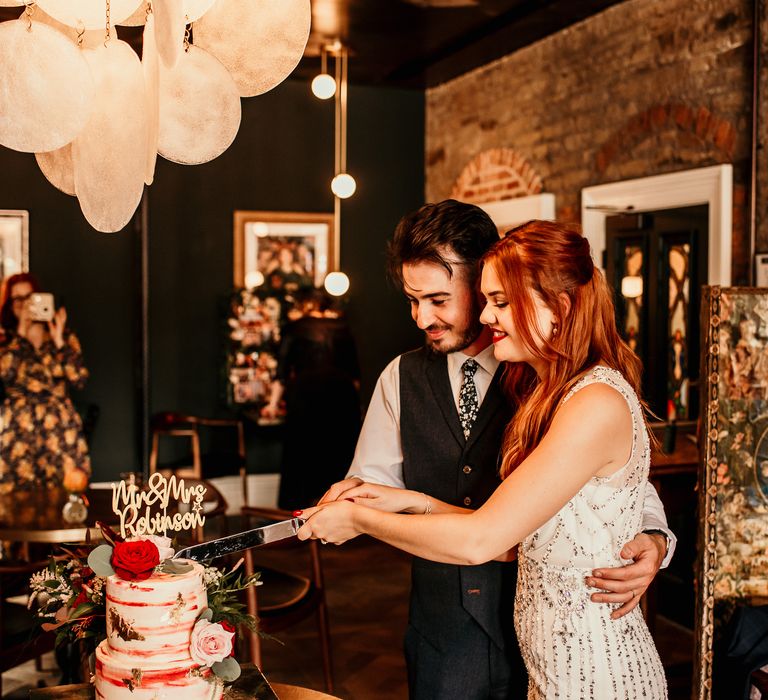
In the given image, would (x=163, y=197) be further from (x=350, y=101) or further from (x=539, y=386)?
(x=539, y=386)

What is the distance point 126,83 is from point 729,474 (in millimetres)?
2158

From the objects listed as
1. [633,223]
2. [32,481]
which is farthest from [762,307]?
[32,481]

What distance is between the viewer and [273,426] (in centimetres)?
748

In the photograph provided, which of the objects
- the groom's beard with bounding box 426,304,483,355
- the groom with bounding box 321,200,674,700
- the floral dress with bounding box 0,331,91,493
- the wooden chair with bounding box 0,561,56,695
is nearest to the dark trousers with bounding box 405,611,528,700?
the groom with bounding box 321,200,674,700

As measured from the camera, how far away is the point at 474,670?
217 cm

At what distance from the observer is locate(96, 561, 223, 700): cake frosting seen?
1593mm

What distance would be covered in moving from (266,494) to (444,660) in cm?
559

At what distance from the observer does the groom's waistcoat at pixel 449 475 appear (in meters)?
2.18

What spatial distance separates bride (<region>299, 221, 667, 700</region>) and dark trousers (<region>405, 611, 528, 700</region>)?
166mm

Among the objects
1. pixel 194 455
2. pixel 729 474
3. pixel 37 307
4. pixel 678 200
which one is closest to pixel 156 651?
pixel 729 474

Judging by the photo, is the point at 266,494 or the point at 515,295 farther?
the point at 266,494

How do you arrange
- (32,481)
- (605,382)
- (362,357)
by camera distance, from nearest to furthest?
(605,382) < (32,481) < (362,357)

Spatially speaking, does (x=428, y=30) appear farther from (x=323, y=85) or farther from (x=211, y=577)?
(x=211, y=577)

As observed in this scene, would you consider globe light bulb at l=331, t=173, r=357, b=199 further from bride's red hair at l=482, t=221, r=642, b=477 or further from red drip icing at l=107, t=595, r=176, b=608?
red drip icing at l=107, t=595, r=176, b=608
